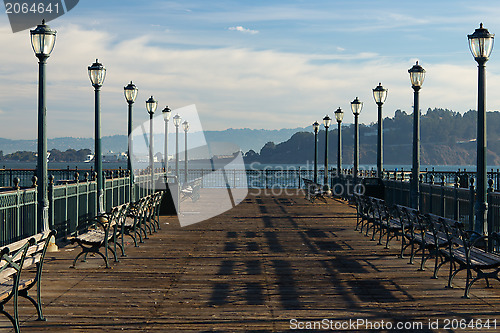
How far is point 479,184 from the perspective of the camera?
39.6ft

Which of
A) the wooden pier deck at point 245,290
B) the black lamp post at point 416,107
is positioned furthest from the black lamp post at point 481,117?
the black lamp post at point 416,107

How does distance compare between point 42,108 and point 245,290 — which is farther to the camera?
point 42,108

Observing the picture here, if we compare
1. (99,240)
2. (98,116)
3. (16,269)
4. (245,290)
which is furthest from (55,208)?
(16,269)

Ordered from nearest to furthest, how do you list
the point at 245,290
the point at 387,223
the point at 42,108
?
the point at 245,290
the point at 42,108
the point at 387,223

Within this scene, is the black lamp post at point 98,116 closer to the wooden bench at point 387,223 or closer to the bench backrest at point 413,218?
the wooden bench at point 387,223

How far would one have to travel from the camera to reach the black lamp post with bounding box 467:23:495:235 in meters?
12.1

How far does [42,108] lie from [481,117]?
29.8ft

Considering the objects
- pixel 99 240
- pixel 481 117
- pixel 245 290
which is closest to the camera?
pixel 245 290

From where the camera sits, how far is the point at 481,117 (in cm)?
1244

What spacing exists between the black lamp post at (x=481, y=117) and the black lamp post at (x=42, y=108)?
8.79m

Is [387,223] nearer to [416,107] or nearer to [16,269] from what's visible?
[416,107]

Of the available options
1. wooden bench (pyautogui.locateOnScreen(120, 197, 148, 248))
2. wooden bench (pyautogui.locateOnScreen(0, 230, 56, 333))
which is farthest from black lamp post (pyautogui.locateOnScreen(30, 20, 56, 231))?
wooden bench (pyautogui.locateOnScreen(0, 230, 56, 333))

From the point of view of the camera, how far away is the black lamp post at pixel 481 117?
39.8 ft

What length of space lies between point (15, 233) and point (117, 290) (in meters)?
3.88
